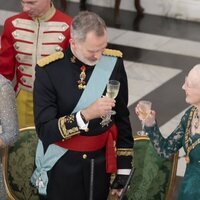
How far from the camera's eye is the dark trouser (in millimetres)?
3279

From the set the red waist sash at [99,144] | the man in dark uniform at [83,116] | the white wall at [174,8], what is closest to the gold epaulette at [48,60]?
the man in dark uniform at [83,116]

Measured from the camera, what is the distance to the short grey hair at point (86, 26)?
299 centimetres

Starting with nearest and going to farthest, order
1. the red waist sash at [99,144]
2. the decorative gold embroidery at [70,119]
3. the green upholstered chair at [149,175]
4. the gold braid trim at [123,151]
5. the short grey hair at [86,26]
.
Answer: the short grey hair at [86,26]
the decorative gold embroidery at [70,119]
the red waist sash at [99,144]
the gold braid trim at [123,151]
the green upholstered chair at [149,175]

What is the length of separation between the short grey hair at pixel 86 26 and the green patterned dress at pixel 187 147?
0.63 m

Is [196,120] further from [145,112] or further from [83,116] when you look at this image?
[83,116]

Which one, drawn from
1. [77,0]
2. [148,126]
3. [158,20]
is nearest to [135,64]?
[158,20]

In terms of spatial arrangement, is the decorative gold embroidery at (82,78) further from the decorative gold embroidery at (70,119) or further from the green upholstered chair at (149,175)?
the green upholstered chair at (149,175)

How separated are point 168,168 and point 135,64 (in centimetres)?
364

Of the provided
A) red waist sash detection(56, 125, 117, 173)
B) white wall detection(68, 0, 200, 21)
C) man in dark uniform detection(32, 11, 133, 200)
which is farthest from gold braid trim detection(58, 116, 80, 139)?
white wall detection(68, 0, 200, 21)

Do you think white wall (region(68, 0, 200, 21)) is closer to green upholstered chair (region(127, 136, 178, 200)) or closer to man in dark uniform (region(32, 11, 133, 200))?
green upholstered chair (region(127, 136, 178, 200))

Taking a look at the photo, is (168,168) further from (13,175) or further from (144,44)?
(144,44)

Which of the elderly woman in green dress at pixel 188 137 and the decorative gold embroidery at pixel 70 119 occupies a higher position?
the decorative gold embroidery at pixel 70 119

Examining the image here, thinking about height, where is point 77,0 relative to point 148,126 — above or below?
below

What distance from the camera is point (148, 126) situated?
3.33m
